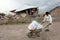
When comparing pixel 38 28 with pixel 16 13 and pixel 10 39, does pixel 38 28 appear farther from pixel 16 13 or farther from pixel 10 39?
pixel 16 13

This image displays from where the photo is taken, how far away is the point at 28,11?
101ft

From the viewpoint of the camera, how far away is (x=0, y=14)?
2825 centimetres

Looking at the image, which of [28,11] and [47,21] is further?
[28,11]

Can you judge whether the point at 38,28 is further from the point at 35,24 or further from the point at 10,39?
the point at 10,39

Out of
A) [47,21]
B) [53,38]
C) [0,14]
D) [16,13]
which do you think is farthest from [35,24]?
[16,13]

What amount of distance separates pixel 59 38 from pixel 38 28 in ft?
4.17

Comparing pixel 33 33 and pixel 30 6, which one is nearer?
pixel 33 33

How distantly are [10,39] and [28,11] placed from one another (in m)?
19.6

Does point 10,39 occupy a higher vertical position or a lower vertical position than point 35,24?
lower

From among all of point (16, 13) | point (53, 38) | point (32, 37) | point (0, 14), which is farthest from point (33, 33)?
point (16, 13)

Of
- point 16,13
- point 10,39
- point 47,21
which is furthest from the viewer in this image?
point 16,13

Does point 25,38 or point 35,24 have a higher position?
point 35,24

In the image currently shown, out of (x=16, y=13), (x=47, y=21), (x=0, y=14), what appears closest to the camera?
(x=47, y=21)

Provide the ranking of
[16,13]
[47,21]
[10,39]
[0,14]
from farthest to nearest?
[16,13] < [0,14] < [47,21] < [10,39]
